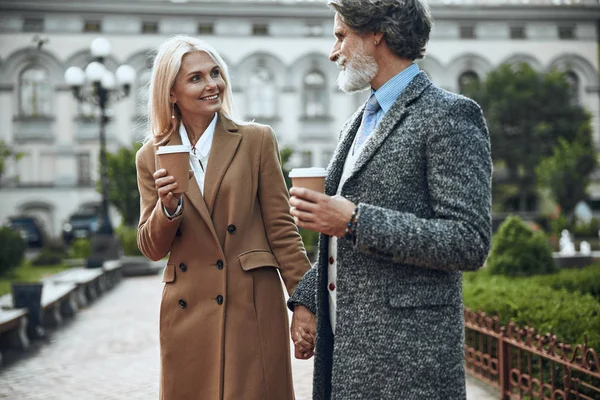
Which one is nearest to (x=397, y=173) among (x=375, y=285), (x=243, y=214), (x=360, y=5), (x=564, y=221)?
(x=375, y=285)

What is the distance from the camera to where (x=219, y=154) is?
3.08m

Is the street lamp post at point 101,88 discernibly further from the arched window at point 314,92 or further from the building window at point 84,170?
the arched window at point 314,92

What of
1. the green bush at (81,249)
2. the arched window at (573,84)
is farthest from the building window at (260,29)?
the green bush at (81,249)

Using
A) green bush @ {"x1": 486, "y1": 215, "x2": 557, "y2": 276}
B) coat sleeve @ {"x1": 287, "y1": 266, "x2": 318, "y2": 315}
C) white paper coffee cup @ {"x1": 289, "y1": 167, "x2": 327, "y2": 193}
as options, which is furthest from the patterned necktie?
green bush @ {"x1": 486, "y1": 215, "x2": 557, "y2": 276}

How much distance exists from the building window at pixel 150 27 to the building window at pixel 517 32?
1962cm

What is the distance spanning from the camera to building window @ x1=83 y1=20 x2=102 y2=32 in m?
35.8

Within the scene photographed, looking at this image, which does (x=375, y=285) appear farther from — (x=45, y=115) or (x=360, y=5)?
(x=45, y=115)

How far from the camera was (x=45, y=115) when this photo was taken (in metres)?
35.4

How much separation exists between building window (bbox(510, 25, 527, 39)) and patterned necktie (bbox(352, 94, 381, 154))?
38.6 m

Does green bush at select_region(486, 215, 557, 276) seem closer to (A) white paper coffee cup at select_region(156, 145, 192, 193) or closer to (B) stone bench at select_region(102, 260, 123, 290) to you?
(A) white paper coffee cup at select_region(156, 145, 192, 193)

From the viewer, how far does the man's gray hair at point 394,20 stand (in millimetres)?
2301

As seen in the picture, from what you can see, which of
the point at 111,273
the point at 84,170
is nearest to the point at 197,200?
the point at 111,273

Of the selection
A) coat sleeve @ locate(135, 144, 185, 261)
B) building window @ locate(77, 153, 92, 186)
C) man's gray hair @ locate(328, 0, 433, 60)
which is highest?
building window @ locate(77, 153, 92, 186)

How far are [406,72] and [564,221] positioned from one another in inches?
963
